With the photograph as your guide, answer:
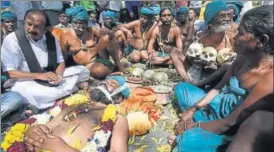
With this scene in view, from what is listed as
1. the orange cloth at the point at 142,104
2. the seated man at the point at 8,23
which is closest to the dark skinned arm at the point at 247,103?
the orange cloth at the point at 142,104

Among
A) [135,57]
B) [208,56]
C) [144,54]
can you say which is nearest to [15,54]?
[208,56]

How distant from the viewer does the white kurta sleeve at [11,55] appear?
495 centimetres

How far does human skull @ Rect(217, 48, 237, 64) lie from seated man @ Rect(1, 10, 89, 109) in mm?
2016

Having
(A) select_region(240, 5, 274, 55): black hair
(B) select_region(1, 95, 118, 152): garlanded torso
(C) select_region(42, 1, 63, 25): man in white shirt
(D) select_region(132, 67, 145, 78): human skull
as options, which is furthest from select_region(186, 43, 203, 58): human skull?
(C) select_region(42, 1, 63, 25): man in white shirt

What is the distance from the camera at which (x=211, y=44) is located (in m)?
5.52

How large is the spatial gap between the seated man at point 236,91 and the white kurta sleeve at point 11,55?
6.79ft

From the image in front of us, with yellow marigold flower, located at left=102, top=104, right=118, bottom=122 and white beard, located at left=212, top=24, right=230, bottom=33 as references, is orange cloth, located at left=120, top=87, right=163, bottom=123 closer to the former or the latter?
yellow marigold flower, located at left=102, top=104, right=118, bottom=122

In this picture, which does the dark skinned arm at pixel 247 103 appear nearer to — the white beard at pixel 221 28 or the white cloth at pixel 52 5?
the white beard at pixel 221 28

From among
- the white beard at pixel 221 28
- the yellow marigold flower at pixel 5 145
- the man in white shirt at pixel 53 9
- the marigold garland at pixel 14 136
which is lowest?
the yellow marigold flower at pixel 5 145

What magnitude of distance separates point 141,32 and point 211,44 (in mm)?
2788

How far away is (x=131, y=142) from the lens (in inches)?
166

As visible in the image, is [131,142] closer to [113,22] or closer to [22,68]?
[22,68]

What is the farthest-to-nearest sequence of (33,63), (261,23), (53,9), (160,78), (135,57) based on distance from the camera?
(53,9) → (135,57) → (160,78) → (33,63) → (261,23)

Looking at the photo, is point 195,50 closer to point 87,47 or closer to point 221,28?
point 221,28
